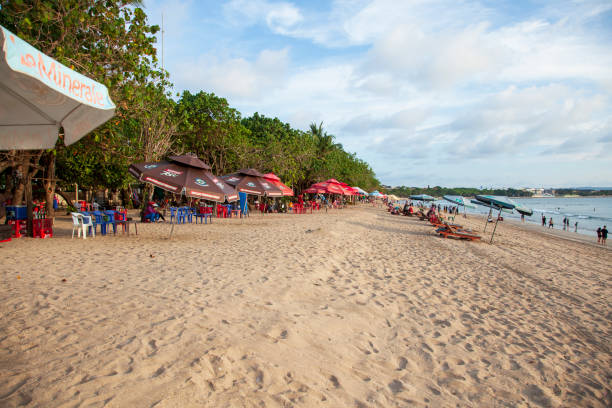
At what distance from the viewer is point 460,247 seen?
12.1m

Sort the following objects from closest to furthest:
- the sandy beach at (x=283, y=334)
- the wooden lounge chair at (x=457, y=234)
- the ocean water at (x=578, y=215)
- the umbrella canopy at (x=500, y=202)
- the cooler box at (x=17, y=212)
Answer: the sandy beach at (x=283, y=334) → the cooler box at (x=17, y=212) → the umbrella canopy at (x=500, y=202) → the wooden lounge chair at (x=457, y=234) → the ocean water at (x=578, y=215)

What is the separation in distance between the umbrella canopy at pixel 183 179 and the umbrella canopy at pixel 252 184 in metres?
4.29

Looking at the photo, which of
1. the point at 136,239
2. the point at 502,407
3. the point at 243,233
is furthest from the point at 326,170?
the point at 502,407

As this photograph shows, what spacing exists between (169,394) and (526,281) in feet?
26.3

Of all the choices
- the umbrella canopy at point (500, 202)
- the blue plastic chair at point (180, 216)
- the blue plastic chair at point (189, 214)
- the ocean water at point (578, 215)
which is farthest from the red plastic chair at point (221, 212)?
the ocean water at point (578, 215)

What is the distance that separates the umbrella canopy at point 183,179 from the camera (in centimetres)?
797

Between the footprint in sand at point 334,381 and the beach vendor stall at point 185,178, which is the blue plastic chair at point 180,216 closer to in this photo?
the beach vendor stall at point 185,178

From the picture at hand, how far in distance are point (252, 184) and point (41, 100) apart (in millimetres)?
11520

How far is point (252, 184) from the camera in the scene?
13.9 m

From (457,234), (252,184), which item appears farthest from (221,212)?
(457,234)

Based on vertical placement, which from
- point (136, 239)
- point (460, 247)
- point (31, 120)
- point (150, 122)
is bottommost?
point (460, 247)

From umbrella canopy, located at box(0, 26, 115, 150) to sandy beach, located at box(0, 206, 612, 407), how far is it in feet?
6.07

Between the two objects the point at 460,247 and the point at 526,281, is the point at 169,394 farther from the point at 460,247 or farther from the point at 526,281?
the point at 460,247

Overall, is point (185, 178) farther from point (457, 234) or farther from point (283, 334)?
point (457, 234)
